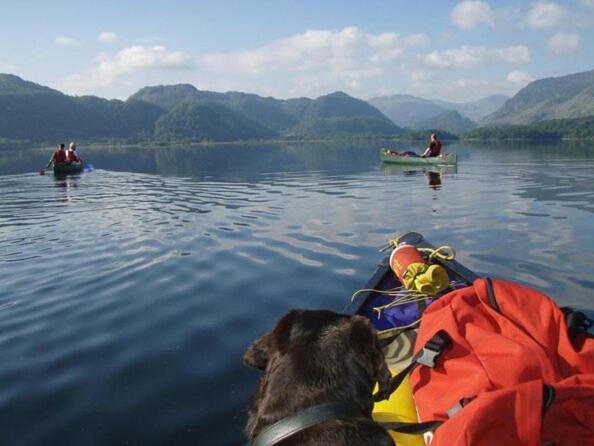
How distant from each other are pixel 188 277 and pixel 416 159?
30.8m

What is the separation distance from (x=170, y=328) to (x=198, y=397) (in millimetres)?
2366

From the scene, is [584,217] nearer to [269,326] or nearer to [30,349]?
[269,326]

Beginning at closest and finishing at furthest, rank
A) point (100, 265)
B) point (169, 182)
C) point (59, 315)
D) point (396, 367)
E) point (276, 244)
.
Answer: point (396, 367), point (59, 315), point (100, 265), point (276, 244), point (169, 182)

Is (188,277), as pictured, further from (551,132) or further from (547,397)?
(551,132)

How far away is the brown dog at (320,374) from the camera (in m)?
2.55

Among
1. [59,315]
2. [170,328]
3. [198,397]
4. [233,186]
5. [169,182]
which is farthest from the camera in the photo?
[169,182]

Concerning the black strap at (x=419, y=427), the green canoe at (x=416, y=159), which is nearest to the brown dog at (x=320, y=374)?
the black strap at (x=419, y=427)

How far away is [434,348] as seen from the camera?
3816 mm

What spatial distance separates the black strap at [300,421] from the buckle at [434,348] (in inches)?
54.8

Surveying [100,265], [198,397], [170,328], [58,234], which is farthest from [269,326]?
[58,234]

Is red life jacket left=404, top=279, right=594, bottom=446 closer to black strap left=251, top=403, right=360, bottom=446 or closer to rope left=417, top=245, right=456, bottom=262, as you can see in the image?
black strap left=251, top=403, right=360, bottom=446

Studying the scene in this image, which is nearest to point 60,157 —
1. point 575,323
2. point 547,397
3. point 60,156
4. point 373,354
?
point 60,156

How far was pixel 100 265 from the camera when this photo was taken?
1167 centimetres

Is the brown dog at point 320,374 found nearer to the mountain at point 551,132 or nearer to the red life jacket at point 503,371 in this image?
the red life jacket at point 503,371
